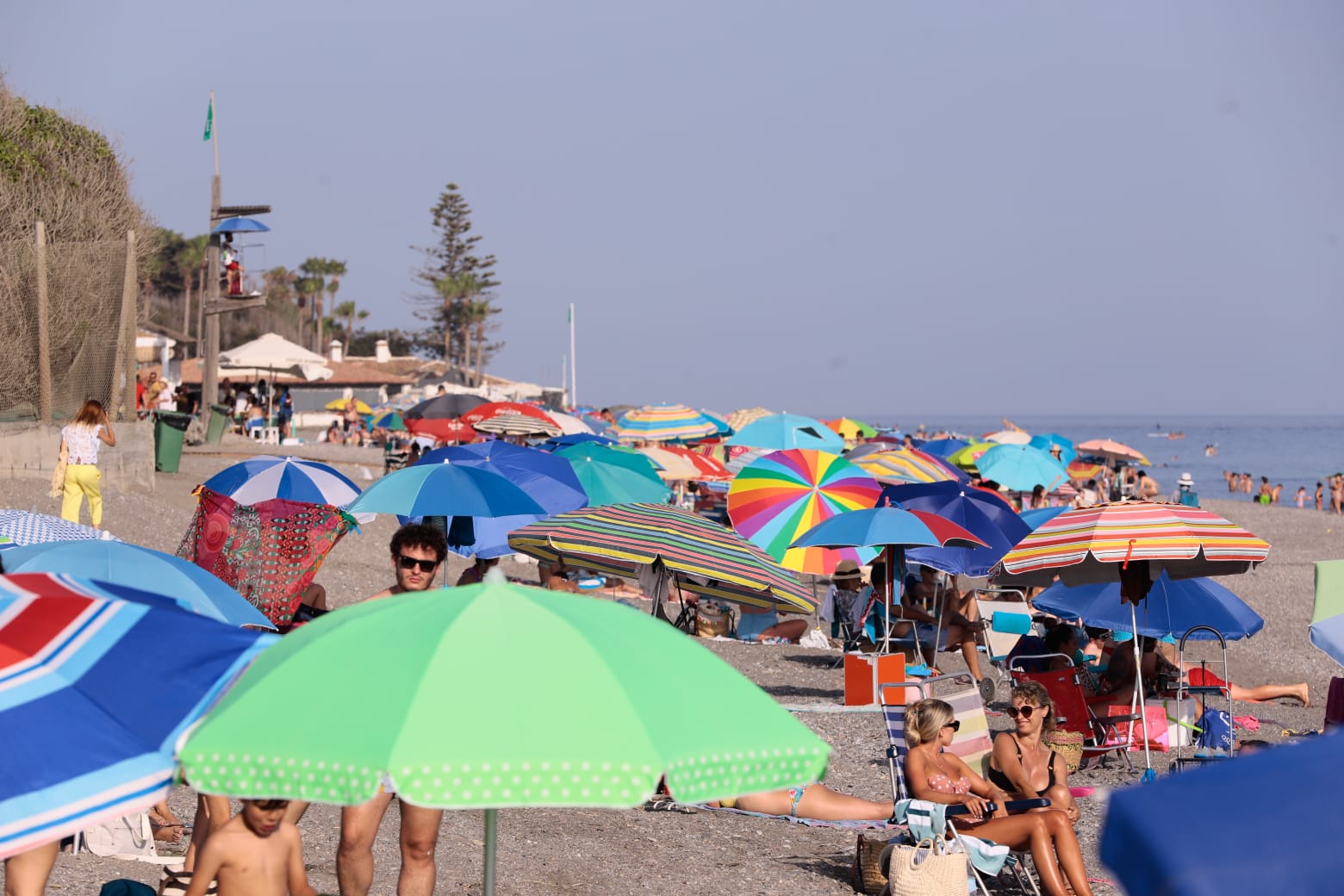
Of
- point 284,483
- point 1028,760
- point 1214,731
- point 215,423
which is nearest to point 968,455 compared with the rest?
point 215,423

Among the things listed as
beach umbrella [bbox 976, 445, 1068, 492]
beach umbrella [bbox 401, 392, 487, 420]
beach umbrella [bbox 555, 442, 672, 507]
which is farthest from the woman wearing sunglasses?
beach umbrella [bbox 401, 392, 487, 420]

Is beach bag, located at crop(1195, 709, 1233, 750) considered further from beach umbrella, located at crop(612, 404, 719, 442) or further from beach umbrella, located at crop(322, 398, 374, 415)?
beach umbrella, located at crop(322, 398, 374, 415)

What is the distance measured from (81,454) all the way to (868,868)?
306 inches

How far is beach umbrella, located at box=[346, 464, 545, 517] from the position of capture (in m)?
8.56

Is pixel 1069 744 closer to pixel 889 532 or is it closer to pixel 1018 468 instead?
pixel 889 532

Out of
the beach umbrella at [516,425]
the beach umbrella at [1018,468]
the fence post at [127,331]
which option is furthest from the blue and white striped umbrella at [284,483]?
the beach umbrella at [1018,468]

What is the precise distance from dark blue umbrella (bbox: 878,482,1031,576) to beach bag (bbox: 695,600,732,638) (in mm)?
2387

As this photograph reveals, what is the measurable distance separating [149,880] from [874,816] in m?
3.71

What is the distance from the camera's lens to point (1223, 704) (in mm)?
11422

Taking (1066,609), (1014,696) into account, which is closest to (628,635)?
(1014,696)

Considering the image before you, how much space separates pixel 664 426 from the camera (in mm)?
27047

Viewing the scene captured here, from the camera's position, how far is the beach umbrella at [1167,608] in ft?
33.6

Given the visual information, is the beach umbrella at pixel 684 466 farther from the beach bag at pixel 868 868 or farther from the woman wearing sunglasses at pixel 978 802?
the beach bag at pixel 868 868

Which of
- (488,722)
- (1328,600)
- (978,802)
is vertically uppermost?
(488,722)
